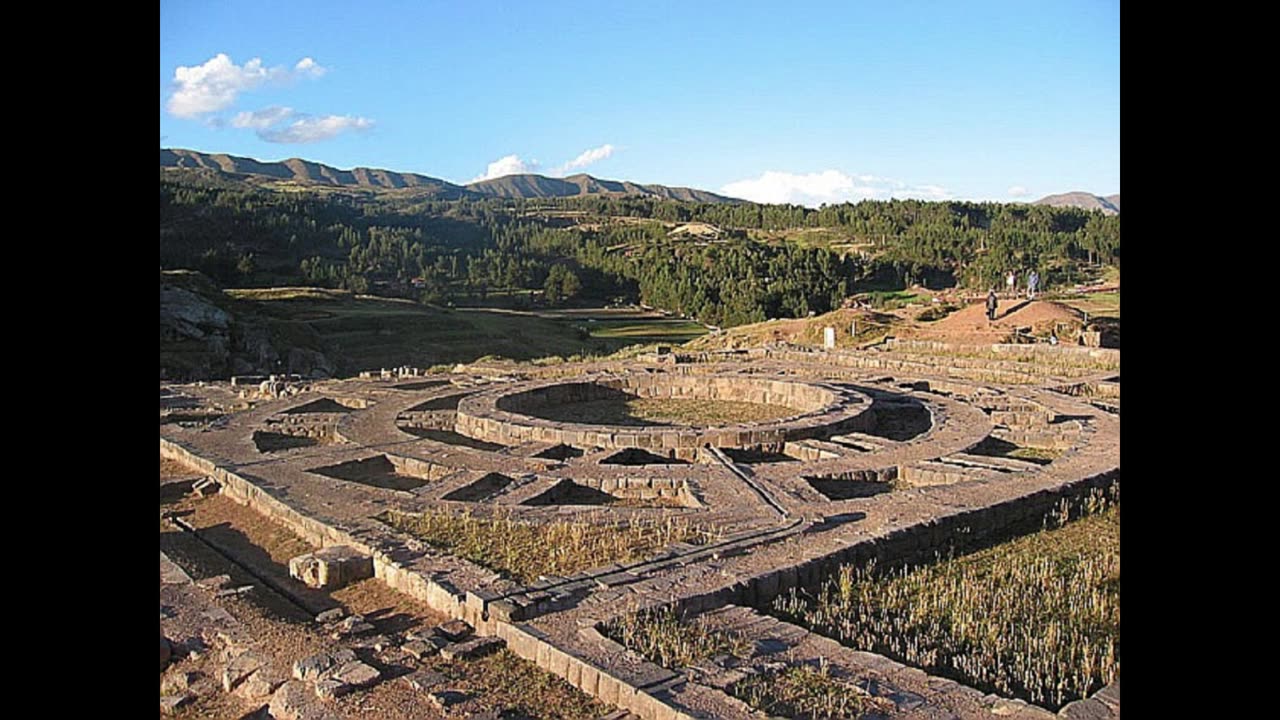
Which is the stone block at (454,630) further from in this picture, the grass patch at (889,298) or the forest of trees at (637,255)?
the grass patch at (889,298)

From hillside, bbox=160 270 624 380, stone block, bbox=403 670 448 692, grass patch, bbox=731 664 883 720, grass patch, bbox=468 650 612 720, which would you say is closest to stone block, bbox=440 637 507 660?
grass patch, bbox=468 650 612 720

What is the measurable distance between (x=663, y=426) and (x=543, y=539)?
25.8 feet

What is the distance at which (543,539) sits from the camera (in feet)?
32.1

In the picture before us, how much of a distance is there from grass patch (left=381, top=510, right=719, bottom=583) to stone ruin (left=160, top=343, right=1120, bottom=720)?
0.28m

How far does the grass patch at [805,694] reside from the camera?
586cm

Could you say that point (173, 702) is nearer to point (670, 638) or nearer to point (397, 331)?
point (670, 638)

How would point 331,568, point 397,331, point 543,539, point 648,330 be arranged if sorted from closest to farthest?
1. point 331,568
2. point 543,539
3. point 397,331
4. point 648,330

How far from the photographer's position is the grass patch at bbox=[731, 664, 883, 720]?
5855mm

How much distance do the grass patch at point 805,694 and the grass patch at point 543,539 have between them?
2788 mm

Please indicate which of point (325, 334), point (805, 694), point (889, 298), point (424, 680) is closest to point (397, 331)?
point (325, 334)

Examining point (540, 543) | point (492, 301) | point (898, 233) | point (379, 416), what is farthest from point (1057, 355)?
point (898, 233)

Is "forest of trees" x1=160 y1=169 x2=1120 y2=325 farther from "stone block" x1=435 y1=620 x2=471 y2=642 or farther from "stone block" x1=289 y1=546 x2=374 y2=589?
"stone block" x1=435 y1=620 x2=471 y2=642
